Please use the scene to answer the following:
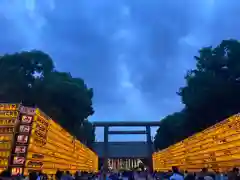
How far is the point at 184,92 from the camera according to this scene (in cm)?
4528

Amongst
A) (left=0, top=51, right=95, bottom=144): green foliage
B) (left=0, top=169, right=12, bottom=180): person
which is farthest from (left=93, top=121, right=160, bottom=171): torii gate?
(left=0, top=169, right=12, bottom=180): person

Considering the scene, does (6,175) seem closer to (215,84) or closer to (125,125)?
(215,84)

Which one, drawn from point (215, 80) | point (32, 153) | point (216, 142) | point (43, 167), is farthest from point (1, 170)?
point (215, 80)

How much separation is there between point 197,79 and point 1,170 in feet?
110

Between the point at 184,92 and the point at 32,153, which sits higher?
the point at 184,92

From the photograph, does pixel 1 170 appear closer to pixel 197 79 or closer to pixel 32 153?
pixel 32 153

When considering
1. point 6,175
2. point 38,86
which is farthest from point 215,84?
point 6,175

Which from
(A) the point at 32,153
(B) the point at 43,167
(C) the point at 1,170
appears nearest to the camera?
(C) the point at 1,170

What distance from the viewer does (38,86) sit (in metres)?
42.4

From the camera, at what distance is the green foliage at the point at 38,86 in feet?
134

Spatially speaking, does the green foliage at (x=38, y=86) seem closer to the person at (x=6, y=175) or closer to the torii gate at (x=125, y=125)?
the person at (x=6, y=175)

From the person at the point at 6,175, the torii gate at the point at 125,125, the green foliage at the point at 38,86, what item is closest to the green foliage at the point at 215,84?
the green foliage at the point at 38,86

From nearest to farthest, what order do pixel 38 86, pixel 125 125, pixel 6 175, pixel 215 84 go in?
pixel 6 175
pixel 215 84
pixel 38 86
pixel 125 125

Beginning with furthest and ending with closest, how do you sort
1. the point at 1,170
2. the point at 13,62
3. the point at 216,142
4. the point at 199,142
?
the point at 13,62 → the point at 199,142 → the point at 216,142 → the point at 1,170
